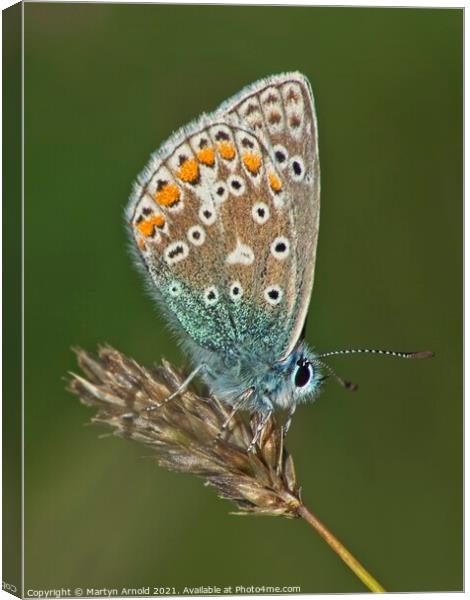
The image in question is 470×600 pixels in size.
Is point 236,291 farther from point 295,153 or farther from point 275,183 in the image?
point 295,153

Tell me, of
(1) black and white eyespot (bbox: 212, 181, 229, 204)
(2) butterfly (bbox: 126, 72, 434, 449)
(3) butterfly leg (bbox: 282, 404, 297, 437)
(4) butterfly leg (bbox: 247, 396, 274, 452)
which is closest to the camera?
(4) butterfly leg (bbox: 247, 396, 274, 452)

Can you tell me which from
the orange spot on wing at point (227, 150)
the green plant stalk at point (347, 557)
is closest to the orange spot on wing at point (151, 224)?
the orange spot on wing at point (227, 150)

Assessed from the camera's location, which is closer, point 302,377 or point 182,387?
point 182,387

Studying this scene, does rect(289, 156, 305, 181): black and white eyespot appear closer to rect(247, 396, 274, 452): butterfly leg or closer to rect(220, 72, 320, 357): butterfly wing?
rect(220, 72, 320, 357): butterfly wing

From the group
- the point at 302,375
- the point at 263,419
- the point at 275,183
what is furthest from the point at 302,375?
the point at 275,183

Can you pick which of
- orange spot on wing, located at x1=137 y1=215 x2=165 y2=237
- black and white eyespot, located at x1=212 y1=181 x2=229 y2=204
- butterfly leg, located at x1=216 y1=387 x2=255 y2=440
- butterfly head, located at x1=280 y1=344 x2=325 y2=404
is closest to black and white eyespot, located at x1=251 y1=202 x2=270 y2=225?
black and white eyespot, located at x1=212 y1=181 x2=229 y2=204
